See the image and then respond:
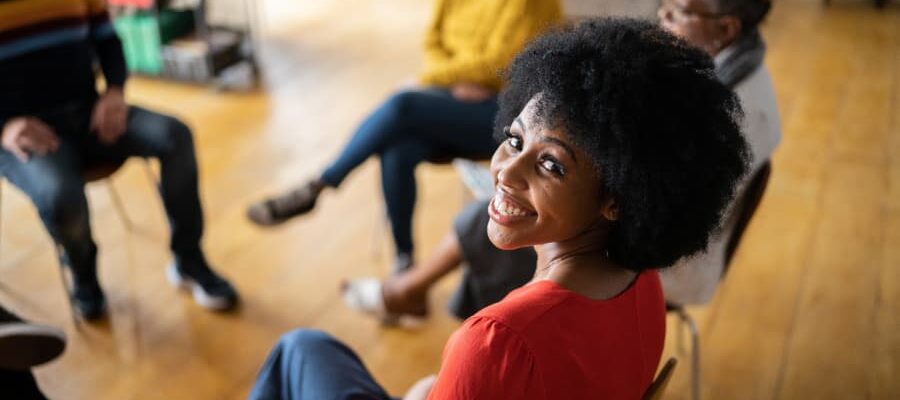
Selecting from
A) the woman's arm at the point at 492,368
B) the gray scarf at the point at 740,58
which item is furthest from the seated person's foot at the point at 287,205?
the woman's arm at the point at 492,368

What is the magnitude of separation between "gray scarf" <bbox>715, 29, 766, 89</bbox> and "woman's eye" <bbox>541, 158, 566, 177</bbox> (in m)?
0.70

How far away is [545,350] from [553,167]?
23 cm

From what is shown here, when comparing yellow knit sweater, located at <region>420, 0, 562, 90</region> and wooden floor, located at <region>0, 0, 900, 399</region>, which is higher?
yellow knit sweater, located at <region>420, 0, 562, 90</region>

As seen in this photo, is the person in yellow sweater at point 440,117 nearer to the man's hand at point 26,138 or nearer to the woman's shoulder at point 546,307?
the man's hand at point 26,138

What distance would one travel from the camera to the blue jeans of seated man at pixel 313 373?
1.20 m

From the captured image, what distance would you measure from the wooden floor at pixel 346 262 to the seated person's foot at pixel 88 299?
0.04 m

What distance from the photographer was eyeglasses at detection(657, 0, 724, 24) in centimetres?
161

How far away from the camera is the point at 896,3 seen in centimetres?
508

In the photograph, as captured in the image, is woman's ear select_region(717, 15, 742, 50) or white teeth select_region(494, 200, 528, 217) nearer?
white teeth select_region(494, 200, 528, 217)

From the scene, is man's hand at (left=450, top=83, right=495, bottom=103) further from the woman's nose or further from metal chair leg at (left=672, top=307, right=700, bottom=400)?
the woman's nose

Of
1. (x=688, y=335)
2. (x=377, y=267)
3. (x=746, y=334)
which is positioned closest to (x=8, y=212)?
(x=377, y=267)

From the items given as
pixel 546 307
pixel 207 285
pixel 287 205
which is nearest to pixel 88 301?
pixel 207 285

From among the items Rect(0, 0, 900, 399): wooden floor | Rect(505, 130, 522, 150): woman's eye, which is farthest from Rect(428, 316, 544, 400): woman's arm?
Rect(0, 0, 900, 399): wooden floor

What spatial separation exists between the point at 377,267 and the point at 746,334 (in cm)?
109
